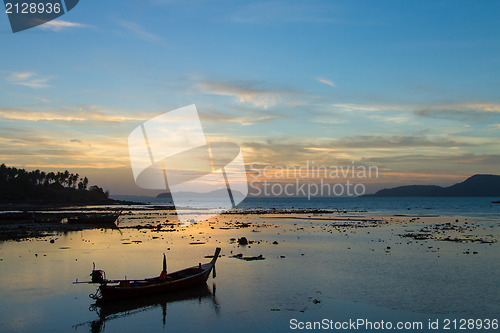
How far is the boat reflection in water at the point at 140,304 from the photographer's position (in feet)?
56.5

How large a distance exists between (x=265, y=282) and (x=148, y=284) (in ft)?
22.9

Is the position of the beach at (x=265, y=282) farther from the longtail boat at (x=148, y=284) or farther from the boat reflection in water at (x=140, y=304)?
the longtail boat at (x=148, y=284)

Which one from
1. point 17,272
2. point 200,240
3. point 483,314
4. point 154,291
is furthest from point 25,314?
point 200,240

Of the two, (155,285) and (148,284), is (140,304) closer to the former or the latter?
(148,284)

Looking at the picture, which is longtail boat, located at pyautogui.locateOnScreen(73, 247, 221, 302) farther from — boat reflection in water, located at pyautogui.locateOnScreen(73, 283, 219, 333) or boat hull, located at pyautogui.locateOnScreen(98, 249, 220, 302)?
boat reflection in water, located at pyautogui.locateOnScreen(73, 283, 219, 333)

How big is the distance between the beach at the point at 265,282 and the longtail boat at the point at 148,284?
35.8 inches

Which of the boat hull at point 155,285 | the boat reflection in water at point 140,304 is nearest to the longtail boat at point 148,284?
the boat hull at point 155,285

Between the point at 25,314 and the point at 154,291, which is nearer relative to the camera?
the point at 25,314

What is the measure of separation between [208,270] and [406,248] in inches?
871

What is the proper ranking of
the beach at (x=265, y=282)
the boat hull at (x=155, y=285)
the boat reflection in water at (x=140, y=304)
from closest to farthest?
the boat reflection in water at (x=140, y=304), the beach at (x=265, y=282), the boat hull at (x=155, y=285)

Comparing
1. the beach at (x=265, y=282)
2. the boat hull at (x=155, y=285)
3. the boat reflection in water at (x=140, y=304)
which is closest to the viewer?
the boat reflection in water at (x=140, y=304)

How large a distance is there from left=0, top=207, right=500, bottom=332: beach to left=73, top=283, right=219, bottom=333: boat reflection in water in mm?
157

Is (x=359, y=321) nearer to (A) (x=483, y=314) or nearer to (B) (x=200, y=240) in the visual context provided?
(A) (x=483, y=314)

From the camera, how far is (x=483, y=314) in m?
17.6
